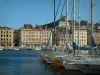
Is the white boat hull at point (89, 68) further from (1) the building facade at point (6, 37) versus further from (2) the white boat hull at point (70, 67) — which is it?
(1) the building facade at point (6, 37)

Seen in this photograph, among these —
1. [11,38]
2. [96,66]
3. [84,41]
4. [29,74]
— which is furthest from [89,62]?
[11,38]

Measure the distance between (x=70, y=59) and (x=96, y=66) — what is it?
6.28 meters

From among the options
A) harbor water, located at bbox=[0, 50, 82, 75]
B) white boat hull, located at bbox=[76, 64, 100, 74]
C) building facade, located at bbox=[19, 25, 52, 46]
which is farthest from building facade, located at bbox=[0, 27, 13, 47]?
white boat hull, located at bbox=[76, 64, 100, 74]

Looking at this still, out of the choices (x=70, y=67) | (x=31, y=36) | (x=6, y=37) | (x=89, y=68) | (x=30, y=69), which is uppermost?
(x=31, y=36)

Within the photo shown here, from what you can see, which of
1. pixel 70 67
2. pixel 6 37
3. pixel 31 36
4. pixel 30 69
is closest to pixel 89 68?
pixel 70 67

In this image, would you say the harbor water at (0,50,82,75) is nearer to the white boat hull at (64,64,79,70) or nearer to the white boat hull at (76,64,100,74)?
the white boat hull at (64,64,79,70)

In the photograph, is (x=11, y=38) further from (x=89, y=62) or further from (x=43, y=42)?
(x=89, y=62)

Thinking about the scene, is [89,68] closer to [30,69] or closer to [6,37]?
[30,69]

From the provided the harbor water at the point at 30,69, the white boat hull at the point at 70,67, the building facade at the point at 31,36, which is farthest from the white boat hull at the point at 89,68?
the building facade at the point at 31,36

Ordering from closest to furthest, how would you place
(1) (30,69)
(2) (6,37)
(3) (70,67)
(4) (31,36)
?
(3) (70,67), (1) (30,69), (4) (31,36), (2) (6,37)

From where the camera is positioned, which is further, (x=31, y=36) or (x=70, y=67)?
(x=31, y=36)

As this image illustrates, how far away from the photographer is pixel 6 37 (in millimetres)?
191500

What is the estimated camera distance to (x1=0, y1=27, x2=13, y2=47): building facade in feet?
626

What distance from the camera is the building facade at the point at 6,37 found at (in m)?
191
